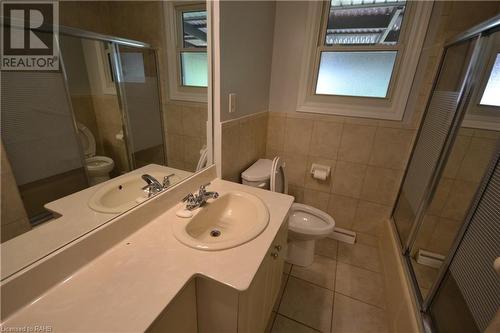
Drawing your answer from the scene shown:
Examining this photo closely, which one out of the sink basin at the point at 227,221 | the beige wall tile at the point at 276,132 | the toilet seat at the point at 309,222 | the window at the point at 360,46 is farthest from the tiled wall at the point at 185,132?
the window at the point at 360,46

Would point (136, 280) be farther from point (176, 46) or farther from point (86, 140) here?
point (176, 46)

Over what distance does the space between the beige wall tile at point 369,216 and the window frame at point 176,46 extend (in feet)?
5.78

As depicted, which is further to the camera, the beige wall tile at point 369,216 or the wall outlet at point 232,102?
the beige wall tile at point 369,216

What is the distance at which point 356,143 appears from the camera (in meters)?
1.82

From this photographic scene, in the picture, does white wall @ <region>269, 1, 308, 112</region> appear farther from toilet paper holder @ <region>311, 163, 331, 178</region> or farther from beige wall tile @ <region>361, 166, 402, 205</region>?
beige wall tile @ <region>361, 166, 402, 205</region>

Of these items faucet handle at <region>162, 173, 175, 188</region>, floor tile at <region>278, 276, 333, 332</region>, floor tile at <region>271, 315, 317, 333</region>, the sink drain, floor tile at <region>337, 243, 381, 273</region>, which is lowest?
floor tile at <region>271, 315, 317, 333</region>

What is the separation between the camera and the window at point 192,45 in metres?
1.03

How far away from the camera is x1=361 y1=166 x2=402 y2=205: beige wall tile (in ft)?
5.94

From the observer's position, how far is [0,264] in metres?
0.54

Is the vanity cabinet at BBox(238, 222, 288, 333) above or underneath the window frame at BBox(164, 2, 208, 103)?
underneath

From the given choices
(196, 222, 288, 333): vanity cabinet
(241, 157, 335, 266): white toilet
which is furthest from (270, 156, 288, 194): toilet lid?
(196, 222, 288, 333): vanity cabinet

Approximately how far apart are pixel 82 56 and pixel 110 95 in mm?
134

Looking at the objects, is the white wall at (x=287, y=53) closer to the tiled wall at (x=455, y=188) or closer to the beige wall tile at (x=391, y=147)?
the beige wall tile at (x=391, y=147)

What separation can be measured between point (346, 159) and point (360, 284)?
990 mm
